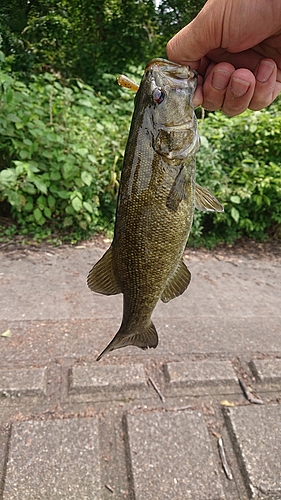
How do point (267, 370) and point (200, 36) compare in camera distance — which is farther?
point (267, 370)

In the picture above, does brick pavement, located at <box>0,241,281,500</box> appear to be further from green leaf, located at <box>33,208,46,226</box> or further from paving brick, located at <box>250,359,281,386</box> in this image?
green leaf, located at <box>33,208,46,226</box>

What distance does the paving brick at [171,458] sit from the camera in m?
2.20

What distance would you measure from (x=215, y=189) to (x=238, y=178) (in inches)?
15.0

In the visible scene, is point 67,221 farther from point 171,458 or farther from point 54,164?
point 171,458

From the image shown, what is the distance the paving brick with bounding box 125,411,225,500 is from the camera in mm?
2195

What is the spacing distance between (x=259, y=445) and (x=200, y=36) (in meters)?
2.19

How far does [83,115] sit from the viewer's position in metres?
5.50

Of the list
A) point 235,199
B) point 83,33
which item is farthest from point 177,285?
point 83,33

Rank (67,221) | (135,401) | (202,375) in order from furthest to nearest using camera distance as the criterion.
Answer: (67,221), (202,375), (135,401)

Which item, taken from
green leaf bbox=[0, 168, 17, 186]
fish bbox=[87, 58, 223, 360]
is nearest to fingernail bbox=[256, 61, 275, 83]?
fish bbox=[87, 58, 223, 360]

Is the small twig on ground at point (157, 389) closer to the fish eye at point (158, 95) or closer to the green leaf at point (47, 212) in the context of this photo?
the fish eye at point (158, 95)

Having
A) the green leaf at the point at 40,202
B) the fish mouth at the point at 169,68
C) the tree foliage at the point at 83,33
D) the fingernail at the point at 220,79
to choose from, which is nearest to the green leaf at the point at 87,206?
the green leaf at the point at 40,202

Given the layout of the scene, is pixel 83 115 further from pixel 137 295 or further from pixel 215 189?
pixel 137 295

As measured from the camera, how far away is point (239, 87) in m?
1.96
